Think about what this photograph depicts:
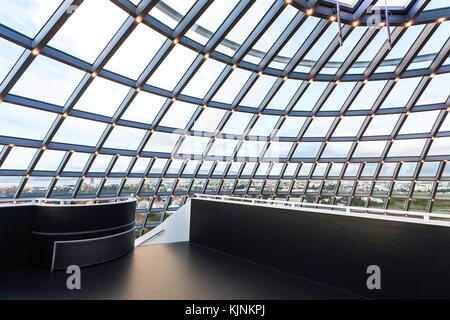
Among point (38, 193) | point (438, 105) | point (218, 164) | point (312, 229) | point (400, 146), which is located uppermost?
point (438, 105)

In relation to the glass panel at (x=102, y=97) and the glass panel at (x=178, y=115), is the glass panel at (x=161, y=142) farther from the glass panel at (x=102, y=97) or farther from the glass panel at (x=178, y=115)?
the glass panel at (x=102, y=97)

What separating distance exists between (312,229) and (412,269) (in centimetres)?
159

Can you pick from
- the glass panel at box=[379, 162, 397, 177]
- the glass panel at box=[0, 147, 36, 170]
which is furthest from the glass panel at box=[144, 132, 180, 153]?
the glass panel at box=[379, 162, 397, 177]

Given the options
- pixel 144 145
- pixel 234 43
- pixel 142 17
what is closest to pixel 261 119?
pixel 234 43

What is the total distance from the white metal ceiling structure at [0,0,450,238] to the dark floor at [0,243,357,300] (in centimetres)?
550

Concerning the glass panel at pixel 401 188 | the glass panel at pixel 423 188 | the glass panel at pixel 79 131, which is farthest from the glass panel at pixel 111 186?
the glass panel at pixel 423 188

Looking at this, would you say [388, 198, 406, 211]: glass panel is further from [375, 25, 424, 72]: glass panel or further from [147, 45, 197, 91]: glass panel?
[147, 45, 197, 91]: glass panel

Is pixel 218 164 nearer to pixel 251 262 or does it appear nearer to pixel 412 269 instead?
pixel 251 262

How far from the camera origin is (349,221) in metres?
4.29

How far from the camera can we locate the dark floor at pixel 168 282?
13.4ft

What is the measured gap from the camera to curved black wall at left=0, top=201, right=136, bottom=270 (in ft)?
15.7

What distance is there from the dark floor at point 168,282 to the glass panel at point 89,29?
5825 mm

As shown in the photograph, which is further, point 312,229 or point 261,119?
point 261,119

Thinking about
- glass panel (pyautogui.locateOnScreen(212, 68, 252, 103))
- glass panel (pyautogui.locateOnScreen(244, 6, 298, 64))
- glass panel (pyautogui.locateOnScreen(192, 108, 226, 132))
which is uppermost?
glass panel (pyautogui.locateOnScreen(244, 6, 298, 64))
